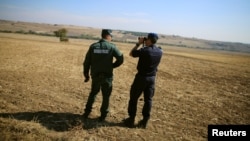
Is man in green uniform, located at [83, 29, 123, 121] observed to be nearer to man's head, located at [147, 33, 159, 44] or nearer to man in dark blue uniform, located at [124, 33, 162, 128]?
man in dark blue uniform, located at [124, 33, 162, 128]

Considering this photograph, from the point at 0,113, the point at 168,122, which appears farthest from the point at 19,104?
the point at 168,122

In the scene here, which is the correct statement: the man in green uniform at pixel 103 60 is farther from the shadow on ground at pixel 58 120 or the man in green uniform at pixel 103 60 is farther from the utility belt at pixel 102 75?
the shadow on ground at pixel 58 120

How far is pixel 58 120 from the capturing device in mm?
6398

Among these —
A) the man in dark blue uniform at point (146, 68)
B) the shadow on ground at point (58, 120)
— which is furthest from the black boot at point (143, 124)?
the shadow on ground at point (58, 120)

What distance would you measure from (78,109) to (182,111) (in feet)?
11.4

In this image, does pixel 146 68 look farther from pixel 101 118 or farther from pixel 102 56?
pixel 101 118

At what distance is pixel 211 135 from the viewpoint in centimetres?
617

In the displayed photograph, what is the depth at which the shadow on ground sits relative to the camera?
6.01 metres

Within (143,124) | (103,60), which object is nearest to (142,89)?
(143,124)

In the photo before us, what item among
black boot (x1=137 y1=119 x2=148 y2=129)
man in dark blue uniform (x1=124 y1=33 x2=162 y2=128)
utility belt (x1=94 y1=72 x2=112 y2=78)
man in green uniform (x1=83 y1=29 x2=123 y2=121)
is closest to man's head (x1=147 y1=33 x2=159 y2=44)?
man in dark blue uniform (x1=124 y1=33 x2=162 y2=128)

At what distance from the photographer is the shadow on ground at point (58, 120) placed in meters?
6.01

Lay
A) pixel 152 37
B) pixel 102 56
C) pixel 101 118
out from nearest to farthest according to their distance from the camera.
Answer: pixel 152 37, pixel 102 56, pixel 101 118

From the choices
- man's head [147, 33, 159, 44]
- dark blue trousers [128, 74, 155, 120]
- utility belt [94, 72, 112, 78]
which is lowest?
dark blue trousers [128, 74, 155, 120]

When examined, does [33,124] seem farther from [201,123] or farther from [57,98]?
[201,123]
